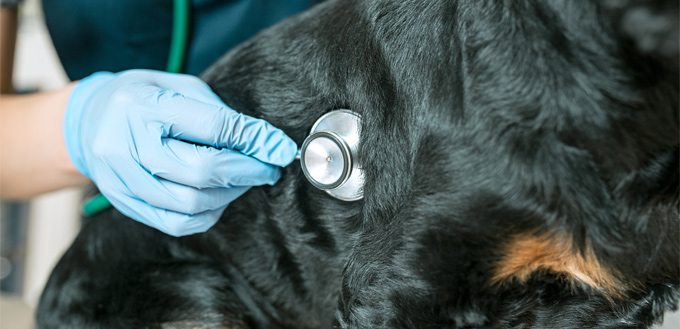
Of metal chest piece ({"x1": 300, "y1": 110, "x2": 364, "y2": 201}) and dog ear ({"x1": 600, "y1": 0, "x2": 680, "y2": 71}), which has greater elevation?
dog ear ({"x1": 600, "y1": 0, "x2": 680, "y2": 71})

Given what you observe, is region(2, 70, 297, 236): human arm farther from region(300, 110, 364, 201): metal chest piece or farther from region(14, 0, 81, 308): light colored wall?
region(14, 0, 81, 308): light colored wall

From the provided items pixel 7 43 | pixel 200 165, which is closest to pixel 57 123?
pixel 200 165

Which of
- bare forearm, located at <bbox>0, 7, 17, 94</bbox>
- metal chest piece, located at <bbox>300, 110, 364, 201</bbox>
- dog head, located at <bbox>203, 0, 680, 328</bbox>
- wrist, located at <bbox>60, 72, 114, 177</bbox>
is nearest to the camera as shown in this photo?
dog head, located at <bbox>203, 0, 680, 328</bbox>

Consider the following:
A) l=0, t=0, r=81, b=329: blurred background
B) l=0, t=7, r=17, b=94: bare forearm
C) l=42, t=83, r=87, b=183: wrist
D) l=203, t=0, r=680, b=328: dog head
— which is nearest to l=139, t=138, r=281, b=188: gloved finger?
l=203, t=0, r=680, b=328: dog head

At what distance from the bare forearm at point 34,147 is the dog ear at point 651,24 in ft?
4.53

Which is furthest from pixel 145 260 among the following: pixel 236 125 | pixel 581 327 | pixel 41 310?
pixel 581 327

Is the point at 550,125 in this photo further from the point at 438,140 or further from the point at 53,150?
the point at 53,150

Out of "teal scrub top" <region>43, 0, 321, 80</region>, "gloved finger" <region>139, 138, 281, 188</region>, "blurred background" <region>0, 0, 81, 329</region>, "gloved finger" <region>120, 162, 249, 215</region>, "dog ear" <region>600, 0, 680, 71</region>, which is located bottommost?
"blurred background" <region>0, 0, 81, 329</region>

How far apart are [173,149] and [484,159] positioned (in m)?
0.70

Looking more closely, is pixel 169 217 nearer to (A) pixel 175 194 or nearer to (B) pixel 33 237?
(A) pixel 175 194

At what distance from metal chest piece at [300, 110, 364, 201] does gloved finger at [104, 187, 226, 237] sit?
0.36 m

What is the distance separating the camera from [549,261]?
97cm

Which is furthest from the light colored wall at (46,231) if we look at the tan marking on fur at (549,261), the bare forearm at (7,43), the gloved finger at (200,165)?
the tan marking on fur at (549,261)

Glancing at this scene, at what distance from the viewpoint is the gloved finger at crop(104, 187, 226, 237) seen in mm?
1338
